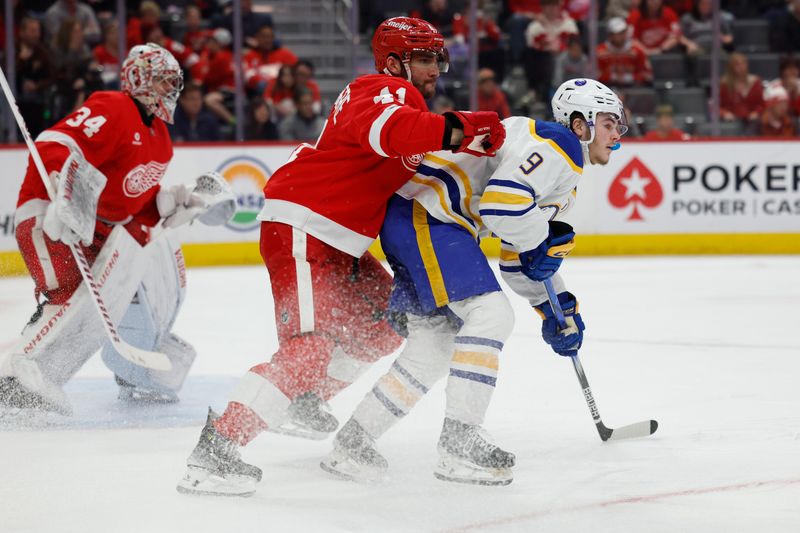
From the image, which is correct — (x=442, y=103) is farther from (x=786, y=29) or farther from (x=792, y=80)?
(x=786, y=29)

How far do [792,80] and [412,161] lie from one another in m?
6.50

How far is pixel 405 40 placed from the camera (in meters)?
2.81

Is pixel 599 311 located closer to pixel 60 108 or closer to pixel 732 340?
pixel 732 340

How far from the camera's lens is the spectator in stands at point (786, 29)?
8797 mm

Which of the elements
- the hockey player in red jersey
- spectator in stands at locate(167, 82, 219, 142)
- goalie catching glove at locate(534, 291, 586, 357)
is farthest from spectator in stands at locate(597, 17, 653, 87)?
the hockey player in red jersey

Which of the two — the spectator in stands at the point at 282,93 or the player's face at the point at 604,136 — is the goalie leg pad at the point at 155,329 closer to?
the player's face at the point at 604,136

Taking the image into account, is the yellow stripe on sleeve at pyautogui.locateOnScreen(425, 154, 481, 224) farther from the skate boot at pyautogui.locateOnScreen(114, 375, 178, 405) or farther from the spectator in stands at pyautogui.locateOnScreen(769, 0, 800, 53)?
the spectator in stands at pyautogui.locateOnScreen(769, 0, 800, 53)

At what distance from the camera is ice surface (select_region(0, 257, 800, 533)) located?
2473 mm

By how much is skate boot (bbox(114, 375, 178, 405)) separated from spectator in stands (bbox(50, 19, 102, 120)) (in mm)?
3911

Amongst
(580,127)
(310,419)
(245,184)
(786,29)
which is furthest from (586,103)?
(786,29)

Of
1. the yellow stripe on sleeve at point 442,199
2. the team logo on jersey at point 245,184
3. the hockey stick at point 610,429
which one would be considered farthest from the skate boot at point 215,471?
the team logo on jersey at point 245,184

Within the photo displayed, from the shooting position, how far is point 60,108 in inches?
293

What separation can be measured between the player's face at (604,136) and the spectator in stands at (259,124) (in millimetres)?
5155

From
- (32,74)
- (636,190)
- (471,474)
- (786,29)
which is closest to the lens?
(471,474)
